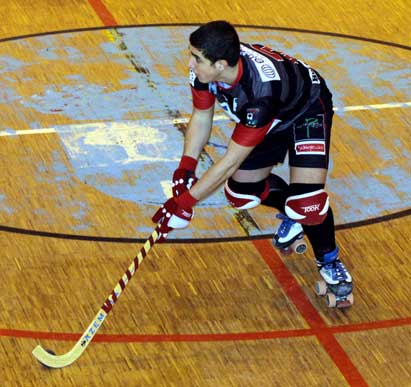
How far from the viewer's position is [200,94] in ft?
18.1

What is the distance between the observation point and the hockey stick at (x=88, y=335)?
514 cm

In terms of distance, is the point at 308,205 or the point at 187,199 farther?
the point at 308,205

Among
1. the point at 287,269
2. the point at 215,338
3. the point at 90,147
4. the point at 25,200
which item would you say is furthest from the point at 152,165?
the point at 215,338

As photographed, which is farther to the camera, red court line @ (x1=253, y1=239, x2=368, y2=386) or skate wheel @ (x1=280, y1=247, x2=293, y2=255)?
skate wheel @ (x1=280, y1=247, x2=293, y2=255)

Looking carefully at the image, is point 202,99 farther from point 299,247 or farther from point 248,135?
point 299,247

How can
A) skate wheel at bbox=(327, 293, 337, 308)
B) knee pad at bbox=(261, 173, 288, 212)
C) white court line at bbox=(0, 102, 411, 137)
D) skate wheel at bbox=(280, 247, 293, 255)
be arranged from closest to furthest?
skate wheel at bbox=(327, 293, 337, 308)
knee pad at bbox=(261, 173, 288, 212)
skate wheel at bbox=(280, 247, 293, 255)
white court line at bbox=(0, 102, 411, 137)

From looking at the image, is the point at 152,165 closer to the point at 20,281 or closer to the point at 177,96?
the point at 177,96

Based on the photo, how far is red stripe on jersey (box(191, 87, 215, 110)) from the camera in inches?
216

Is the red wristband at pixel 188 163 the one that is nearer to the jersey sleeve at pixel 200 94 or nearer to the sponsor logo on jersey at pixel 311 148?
the jersey sleeve at pixel 200 94

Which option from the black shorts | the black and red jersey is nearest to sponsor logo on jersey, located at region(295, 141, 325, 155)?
the black shorts

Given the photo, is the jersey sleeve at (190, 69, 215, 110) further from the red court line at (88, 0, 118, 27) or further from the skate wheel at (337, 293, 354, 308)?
the red court line at (88, 0, 118, 27)

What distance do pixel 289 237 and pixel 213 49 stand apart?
1437 mm

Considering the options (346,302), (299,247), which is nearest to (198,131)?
(299,247)

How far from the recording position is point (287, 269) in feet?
19.7
